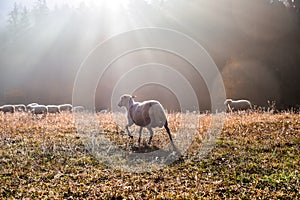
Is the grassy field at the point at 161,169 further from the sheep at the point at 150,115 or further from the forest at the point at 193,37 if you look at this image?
the forest at the point at 193,37

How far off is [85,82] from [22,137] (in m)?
44.0

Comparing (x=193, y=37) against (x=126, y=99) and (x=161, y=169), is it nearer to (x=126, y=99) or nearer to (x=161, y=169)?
(x=126, y=99)

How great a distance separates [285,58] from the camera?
47.8m

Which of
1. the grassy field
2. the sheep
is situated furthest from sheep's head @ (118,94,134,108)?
the grassy field

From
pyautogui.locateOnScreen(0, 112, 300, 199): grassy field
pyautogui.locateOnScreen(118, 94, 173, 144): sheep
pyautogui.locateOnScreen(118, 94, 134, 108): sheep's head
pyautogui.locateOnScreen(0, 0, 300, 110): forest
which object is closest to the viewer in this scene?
pyautogui.locateOnScreen(0, 112, 300, 199): grassy field

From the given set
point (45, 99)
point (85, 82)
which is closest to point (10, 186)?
point (85, 82)

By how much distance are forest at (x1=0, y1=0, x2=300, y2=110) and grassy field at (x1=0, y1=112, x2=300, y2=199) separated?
32.1m

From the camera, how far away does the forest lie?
1877 inches

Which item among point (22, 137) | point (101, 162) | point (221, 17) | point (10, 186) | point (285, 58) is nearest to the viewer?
point (10, 186)

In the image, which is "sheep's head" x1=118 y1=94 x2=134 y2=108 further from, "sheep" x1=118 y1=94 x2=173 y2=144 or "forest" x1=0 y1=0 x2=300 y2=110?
"forest" x1=0 y1=0 x2=300 y2=110

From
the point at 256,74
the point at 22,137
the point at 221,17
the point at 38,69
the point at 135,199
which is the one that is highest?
the point at 221,17

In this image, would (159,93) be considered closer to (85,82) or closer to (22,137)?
(85,82)

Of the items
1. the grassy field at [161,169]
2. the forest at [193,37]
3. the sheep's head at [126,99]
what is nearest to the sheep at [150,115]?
the grassy field at [161,169]

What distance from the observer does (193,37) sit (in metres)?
56.7
